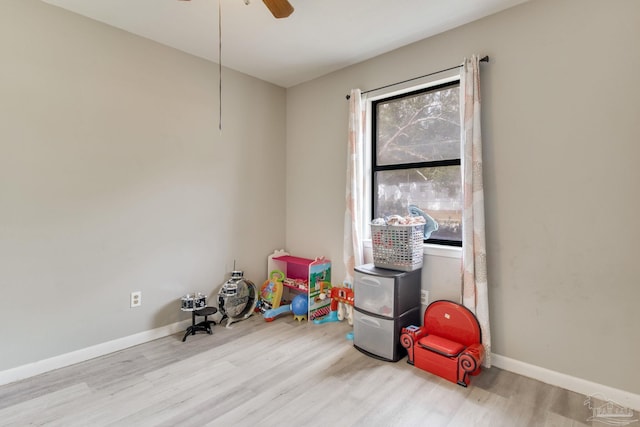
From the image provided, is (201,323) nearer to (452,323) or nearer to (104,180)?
(104,180)

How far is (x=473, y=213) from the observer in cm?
221

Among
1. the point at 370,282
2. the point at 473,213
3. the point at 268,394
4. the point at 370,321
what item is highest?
the point at 473,213

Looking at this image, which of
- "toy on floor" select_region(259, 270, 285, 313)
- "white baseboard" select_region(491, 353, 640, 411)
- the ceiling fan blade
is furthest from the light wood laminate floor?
the ceiling fan blade

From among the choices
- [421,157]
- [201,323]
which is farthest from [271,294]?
[421,157]

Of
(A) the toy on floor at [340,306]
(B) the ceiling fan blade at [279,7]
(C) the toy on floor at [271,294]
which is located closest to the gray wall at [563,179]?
(A) the toy on floor at [340,306]

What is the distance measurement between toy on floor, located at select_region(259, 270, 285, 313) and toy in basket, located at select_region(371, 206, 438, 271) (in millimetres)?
1206

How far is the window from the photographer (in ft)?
8.31

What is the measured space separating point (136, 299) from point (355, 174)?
7.20ft

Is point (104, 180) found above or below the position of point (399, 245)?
above

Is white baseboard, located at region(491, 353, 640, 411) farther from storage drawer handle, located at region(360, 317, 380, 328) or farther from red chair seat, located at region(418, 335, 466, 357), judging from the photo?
storage drawer handle, located at region(360, 317, 380, 328)

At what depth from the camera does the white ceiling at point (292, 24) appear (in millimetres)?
2137

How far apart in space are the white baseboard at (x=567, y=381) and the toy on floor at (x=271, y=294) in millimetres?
1985

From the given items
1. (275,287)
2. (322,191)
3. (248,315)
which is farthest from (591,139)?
(248,315)

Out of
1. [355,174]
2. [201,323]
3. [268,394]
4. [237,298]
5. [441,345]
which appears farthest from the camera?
[237,298]
